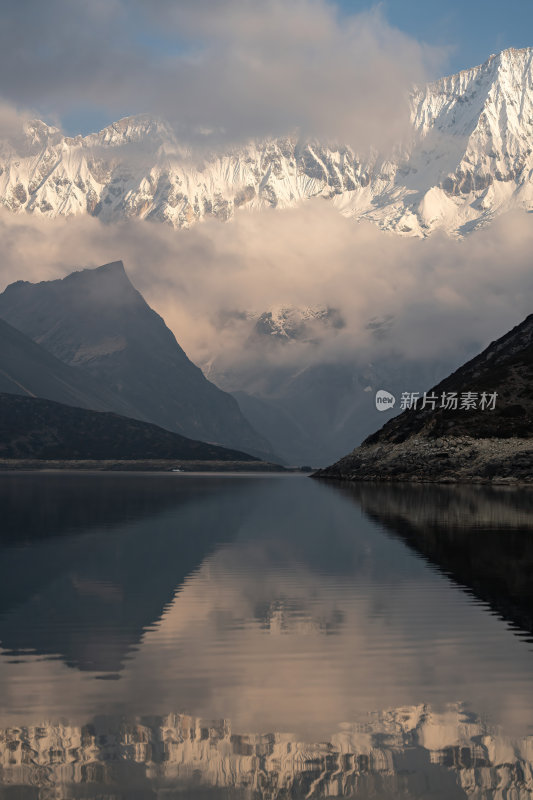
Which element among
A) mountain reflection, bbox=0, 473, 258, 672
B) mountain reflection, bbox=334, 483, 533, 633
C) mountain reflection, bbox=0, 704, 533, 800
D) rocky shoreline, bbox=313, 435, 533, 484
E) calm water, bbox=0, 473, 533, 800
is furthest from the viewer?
rocky shoreline, bbox=313, 435, 533, 484

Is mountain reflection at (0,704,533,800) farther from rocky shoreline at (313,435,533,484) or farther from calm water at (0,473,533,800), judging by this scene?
rocky shoreline at (313,435,533,484)

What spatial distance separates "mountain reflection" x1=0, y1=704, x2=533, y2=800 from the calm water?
0.05 meters

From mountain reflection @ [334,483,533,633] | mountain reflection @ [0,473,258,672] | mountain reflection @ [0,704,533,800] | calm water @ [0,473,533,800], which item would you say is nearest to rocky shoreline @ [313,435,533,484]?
mountain reflection @ [334,483,533,633]

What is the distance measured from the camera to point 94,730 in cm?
2017

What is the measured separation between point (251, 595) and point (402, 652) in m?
13.2

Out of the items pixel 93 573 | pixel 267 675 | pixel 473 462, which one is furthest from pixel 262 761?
pixel 473 462

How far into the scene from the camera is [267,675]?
25266mm

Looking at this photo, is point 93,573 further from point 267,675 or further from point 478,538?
point 478,538

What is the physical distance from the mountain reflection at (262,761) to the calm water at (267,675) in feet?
0.16

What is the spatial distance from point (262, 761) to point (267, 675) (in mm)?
6789

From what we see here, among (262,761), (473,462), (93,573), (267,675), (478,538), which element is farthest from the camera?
(473,462)

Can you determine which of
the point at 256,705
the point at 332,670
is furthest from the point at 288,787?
the point at 332,670

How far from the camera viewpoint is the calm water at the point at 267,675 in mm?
17938

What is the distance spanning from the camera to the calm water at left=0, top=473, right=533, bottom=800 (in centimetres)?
1794
